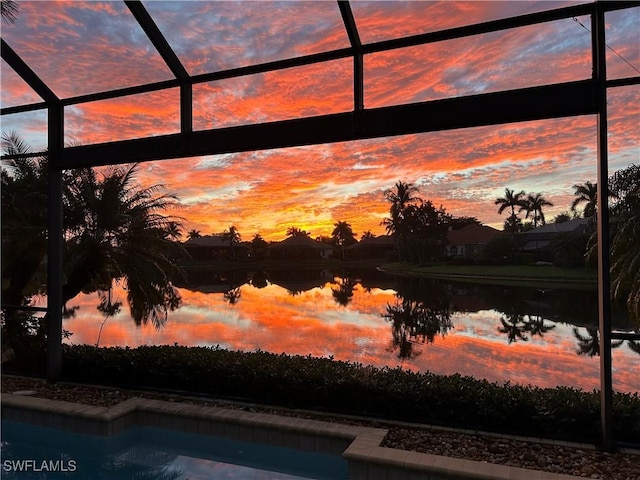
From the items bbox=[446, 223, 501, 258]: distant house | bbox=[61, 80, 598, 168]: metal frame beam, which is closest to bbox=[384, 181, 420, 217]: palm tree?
bbox=[446, 223, 501, 258]: distant house

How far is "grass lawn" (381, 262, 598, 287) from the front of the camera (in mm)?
29188

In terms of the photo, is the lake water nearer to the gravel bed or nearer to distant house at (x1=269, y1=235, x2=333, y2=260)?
the gravel bed

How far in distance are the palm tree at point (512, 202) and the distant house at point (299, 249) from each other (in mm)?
22958

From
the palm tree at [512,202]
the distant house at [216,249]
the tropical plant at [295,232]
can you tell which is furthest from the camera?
the tropical plant at [295,232]

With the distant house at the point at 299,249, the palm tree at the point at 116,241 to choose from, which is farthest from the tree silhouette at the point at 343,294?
the distant house at the point at 299,249

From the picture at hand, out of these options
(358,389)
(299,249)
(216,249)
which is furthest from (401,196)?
(358,389)

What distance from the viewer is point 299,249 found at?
57781mm

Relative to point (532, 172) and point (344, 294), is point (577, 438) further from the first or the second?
point (532, 172)

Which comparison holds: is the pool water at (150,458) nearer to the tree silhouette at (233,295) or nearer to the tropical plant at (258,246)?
the tree silhouette at (233,295)

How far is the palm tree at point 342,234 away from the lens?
62.8 metres

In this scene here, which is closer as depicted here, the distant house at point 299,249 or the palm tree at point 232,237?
the palm tree at point 232,237

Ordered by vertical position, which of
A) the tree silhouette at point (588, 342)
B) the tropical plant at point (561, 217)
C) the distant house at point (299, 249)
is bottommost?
the tree silhouette at point (588, 342)

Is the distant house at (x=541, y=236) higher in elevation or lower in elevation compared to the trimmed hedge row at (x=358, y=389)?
higher

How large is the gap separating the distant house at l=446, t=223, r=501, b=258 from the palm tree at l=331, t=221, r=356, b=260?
19.5m
